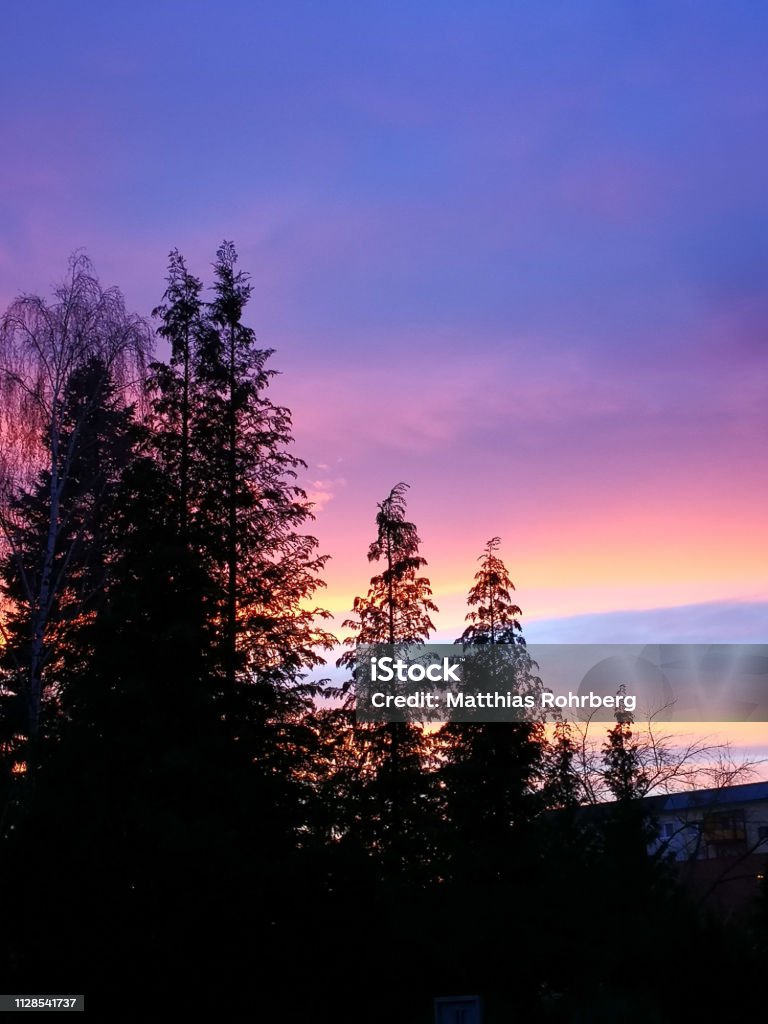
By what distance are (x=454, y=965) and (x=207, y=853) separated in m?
7.28

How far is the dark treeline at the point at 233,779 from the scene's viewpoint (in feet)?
53.5

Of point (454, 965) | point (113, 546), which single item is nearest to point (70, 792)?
point (113, 546)

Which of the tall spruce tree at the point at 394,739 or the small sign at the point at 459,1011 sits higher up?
the tall spruce tree at the point at 394,739

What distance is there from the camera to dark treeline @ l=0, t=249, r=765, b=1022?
16297 millimetres

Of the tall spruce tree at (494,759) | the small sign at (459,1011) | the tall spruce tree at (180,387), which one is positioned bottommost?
the small sign at (459,1011)

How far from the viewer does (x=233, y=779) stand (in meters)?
19.7

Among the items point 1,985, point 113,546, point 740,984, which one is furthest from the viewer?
point 113,546

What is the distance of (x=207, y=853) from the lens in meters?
17.0

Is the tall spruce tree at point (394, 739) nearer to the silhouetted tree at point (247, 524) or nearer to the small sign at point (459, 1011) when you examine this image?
the silhouetted tree at point (247, 524)

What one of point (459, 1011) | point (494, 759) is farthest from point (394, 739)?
point (459, 1011)

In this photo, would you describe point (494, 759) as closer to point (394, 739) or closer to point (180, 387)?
point (394, 739)

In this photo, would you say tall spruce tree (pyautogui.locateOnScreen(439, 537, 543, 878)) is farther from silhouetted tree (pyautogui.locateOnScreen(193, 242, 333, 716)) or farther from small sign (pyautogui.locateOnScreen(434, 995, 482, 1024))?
small sign (pyautogui.locateOnScreen(434, 995, 482, 1024))

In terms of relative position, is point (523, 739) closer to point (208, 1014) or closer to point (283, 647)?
point (283, 647)

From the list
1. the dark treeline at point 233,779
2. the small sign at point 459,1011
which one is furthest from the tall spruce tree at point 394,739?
the small sign at point 459,1011
